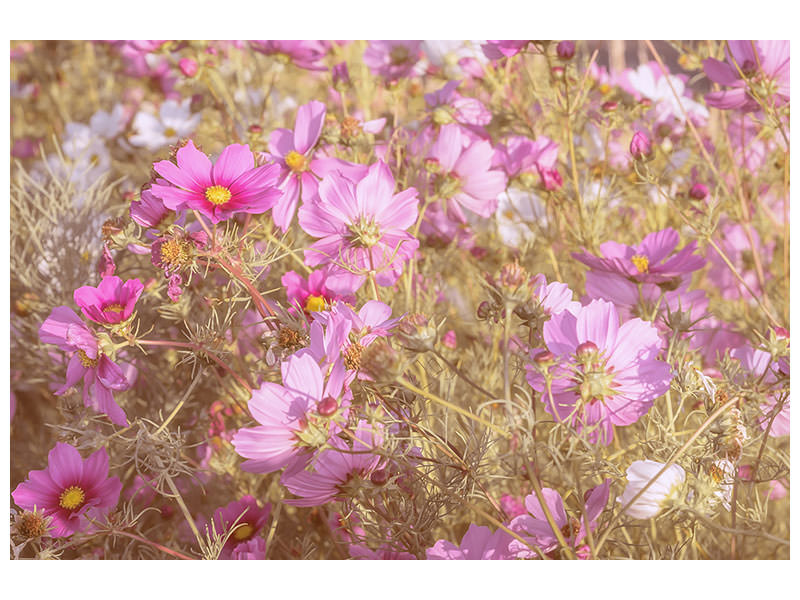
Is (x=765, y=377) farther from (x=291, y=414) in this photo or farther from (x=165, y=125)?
(x=165, y=125)

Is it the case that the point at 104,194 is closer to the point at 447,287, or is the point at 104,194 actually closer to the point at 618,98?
the point at 447,287

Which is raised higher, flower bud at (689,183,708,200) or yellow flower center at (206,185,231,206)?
flower bud at (689,183,708,200)

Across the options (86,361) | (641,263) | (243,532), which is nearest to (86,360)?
(86,361)

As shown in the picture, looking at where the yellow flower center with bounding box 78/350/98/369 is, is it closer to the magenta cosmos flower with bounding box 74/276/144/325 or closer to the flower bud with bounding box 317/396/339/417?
the magenta cosmos flower with bounding box 74/276/144/325

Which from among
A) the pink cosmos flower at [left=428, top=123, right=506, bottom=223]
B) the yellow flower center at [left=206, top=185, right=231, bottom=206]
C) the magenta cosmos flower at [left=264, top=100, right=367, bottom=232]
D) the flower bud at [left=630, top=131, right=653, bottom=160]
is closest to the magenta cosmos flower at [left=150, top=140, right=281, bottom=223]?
the yellow flower center at [left=206, top=185, right=231, bottom=206]

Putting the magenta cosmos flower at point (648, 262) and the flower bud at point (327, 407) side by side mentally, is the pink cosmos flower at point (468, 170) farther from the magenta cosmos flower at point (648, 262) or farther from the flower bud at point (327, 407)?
the flower bud at point (327, 407)

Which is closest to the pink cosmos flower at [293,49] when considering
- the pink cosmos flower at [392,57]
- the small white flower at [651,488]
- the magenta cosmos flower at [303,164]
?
the pink cosmos flower at [392,57]
